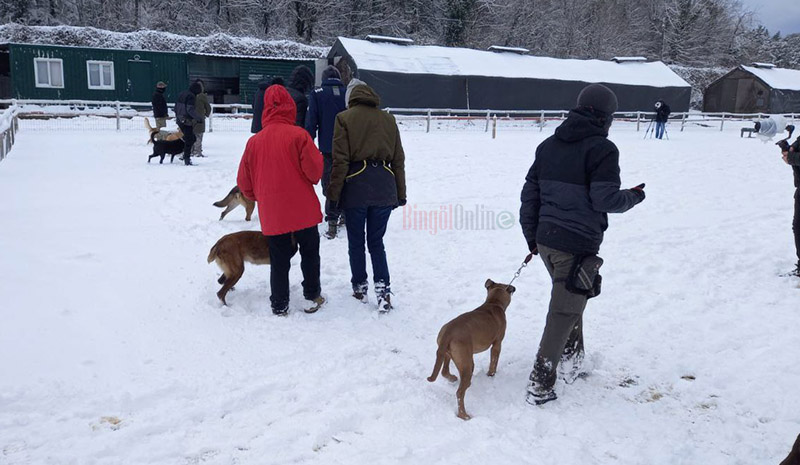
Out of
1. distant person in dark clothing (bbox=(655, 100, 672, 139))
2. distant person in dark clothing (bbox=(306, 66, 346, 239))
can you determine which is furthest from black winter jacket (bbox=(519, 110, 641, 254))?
distant person in dark clothing (bbox=(655, 100, 672, 139))

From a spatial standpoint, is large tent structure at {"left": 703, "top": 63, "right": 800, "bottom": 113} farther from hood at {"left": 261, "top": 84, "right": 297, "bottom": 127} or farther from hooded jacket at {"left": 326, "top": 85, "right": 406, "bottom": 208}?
hood at {"left": 261, "top": 84, "right": 297, "bottom": 127}

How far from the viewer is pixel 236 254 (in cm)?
502

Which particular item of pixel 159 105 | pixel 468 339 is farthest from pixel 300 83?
pixel 159 105

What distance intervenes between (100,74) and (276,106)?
2625cm

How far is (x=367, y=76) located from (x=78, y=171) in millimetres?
18274

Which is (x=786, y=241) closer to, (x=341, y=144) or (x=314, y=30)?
(x=341, y=144)

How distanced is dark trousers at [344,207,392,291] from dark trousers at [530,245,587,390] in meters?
1.73

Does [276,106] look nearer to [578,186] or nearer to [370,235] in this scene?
[370,235]

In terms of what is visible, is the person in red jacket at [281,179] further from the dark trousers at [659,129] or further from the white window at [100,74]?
the white window at [100,74]

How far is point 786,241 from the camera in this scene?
7410mm

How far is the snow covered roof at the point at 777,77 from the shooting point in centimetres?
3828

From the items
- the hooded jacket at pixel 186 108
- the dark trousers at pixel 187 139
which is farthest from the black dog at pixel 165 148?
the hooded jacket at pixel 186 108

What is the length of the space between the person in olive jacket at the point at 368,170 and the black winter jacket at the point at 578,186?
161cm

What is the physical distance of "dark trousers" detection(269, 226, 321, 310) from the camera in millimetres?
4723
